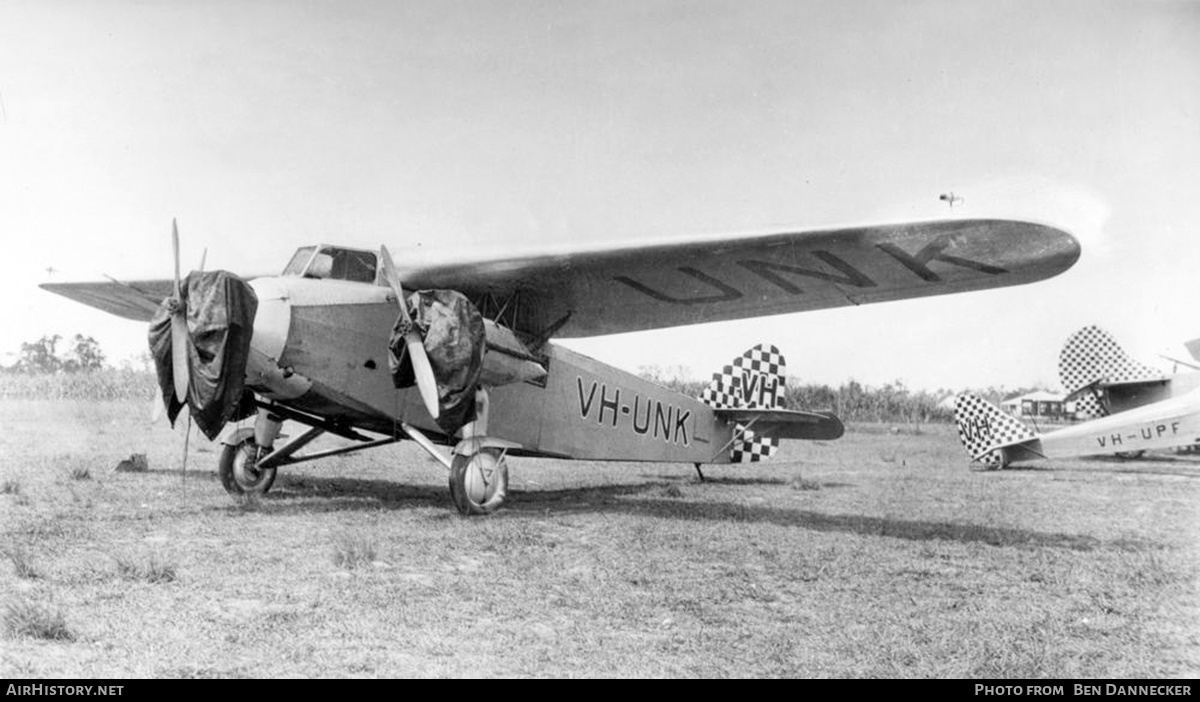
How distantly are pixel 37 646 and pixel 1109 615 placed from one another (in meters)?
4.98

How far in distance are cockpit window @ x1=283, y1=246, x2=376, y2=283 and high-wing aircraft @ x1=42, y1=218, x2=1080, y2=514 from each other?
14mm

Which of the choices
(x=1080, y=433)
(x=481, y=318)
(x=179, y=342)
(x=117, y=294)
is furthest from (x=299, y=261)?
(x=1080, y=433)

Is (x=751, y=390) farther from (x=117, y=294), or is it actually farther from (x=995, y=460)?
(x=117, y=294)

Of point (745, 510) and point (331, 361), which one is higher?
point (331, 361)

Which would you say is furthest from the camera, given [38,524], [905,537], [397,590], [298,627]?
[905,537]

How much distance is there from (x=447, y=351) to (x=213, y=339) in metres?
1.64

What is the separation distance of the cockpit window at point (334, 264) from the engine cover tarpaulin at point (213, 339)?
101cm

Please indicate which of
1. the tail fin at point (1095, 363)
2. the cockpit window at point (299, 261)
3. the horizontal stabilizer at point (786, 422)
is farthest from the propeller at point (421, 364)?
→ the tail fin at point (1095, 363)

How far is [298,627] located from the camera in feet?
11.5

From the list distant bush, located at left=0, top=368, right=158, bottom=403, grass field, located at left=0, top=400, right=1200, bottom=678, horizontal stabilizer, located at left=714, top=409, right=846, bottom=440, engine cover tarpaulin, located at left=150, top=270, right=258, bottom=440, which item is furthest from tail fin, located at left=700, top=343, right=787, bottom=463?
distant bush, located at left=0, top=368, right=158, bottom=403

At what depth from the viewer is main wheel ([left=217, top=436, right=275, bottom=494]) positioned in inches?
320

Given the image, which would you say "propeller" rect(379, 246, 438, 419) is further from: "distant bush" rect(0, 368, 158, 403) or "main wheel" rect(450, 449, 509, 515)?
"distant bush" rect(0, 368, 158, 403)
